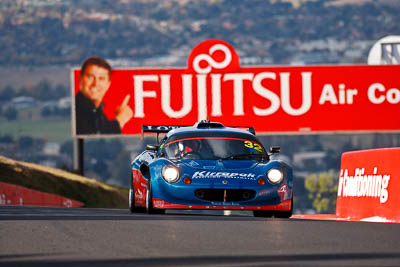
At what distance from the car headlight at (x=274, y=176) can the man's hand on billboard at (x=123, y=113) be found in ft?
89.3

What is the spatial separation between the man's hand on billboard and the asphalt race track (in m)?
28.4

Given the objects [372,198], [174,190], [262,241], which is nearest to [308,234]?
[262,241]

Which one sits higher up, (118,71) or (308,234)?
(118,71)

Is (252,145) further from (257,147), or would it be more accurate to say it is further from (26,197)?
(26,197)

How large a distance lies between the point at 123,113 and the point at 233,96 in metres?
4.50

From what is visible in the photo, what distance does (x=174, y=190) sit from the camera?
1308 cm

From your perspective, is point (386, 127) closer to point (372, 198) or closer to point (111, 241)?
point (372, 198)

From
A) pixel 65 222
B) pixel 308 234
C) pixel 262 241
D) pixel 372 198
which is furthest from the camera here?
pixel 372 198

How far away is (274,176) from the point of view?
43.0 feet

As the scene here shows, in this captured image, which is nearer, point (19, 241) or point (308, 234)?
point (19, 241)

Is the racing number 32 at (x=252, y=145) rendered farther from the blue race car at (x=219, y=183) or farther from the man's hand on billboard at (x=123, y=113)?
the man's hand on billboard at (x=123, y=113)

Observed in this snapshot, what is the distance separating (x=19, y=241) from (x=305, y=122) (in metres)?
31.8

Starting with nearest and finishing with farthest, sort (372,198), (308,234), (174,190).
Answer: (308,234) < (174,190) < (372,198)

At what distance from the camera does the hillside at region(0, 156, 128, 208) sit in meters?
30.6
